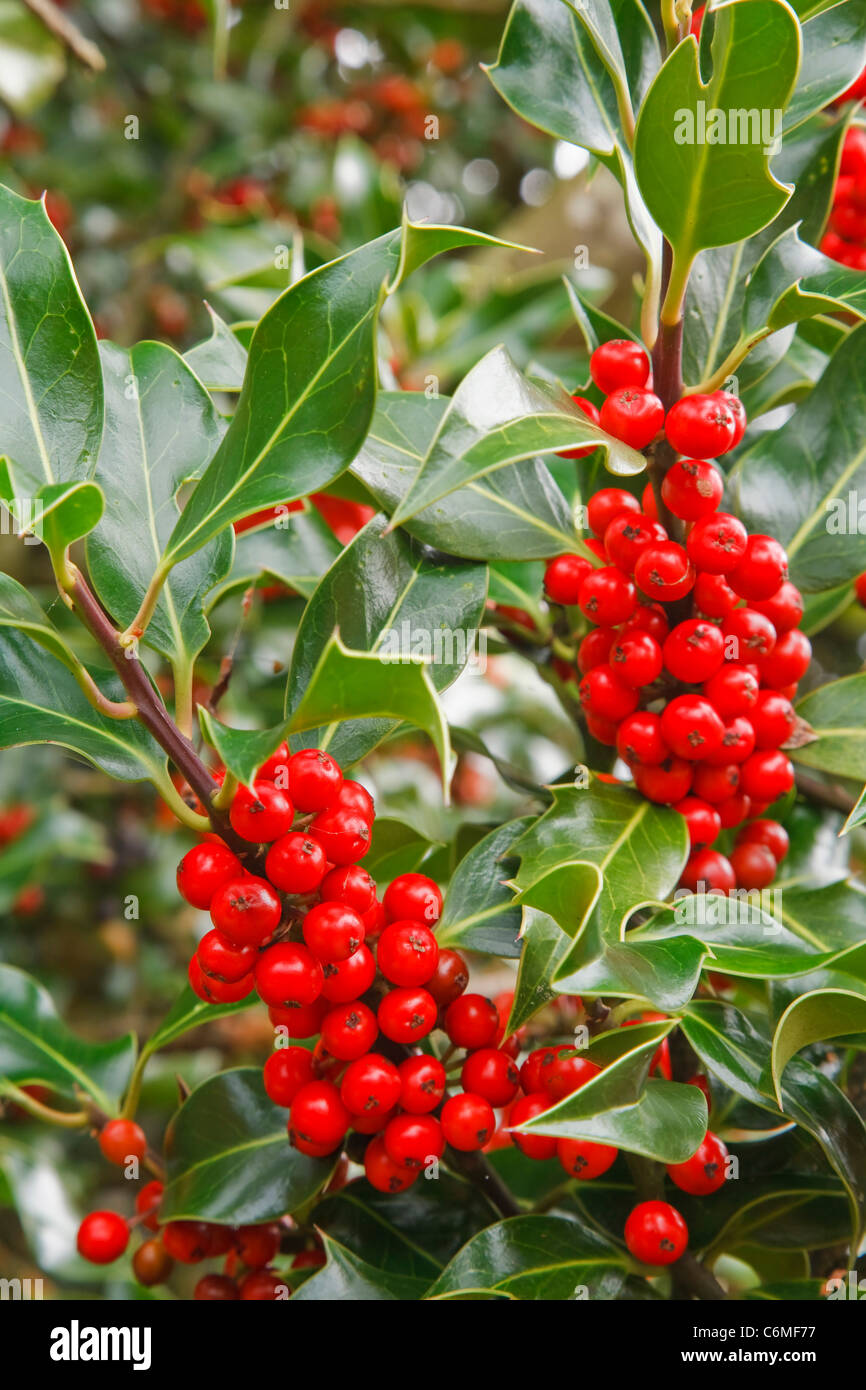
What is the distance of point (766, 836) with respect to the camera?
42.2 inches

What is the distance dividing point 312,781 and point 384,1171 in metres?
0.35

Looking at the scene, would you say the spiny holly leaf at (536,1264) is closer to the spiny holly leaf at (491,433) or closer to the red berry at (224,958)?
the red berry at (224,958)

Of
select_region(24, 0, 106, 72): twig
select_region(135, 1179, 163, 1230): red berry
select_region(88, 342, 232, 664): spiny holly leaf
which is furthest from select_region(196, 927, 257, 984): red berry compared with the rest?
select_region(24, 0, 106, 72): twig

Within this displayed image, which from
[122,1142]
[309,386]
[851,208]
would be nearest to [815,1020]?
[309,386]

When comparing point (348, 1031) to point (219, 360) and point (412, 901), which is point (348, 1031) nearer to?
point (412, 901)

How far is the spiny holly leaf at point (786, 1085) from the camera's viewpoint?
0.86 meters

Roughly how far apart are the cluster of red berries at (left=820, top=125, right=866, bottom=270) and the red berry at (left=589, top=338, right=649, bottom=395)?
0.56m

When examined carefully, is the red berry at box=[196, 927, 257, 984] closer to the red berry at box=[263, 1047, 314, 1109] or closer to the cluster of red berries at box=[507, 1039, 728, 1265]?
the red berry at box=[263, 1047, 314, 1109]

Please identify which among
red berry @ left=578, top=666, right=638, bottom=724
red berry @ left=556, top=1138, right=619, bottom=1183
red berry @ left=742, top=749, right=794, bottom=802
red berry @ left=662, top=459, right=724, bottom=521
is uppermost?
red berry @ left=662, top=459, right=724, bottom=521

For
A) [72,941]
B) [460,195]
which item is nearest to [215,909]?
[72,941]

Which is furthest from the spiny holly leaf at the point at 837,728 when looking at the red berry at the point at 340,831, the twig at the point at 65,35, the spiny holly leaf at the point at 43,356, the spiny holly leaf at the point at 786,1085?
the twig at the point at 65,35

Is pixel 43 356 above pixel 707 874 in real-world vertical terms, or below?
above

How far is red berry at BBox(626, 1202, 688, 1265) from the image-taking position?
2.99 ft
